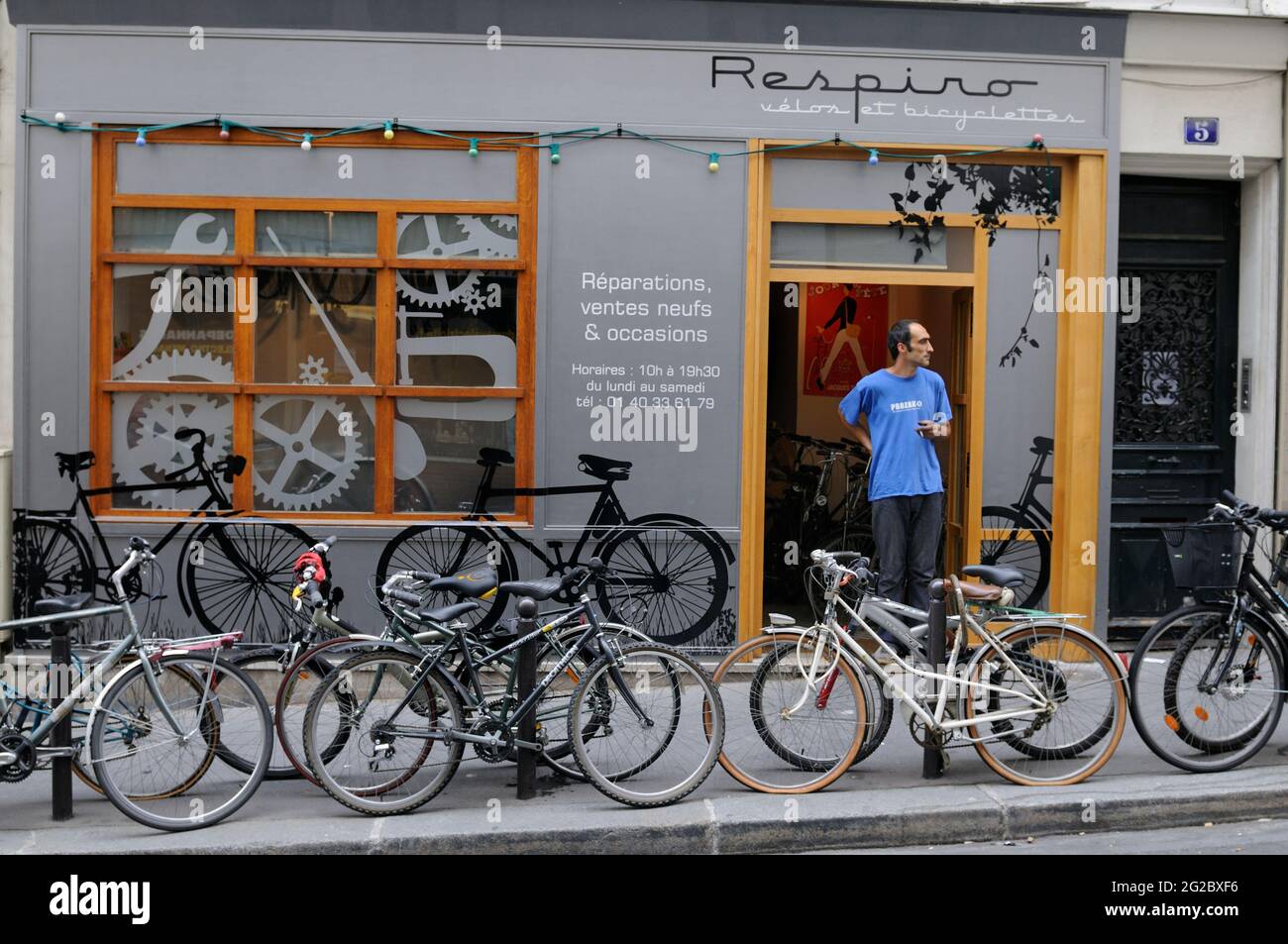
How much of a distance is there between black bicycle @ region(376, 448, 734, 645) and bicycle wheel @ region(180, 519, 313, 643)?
1.99 ft

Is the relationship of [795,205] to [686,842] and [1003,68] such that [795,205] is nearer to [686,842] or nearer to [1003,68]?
[1003,68]

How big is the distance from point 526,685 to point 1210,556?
10.9 ft

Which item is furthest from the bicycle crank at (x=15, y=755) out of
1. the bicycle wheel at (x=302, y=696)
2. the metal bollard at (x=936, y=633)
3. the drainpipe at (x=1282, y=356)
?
the drainpipe at (x=1282, y=356)

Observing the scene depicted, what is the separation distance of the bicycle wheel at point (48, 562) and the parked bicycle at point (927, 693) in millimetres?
4368

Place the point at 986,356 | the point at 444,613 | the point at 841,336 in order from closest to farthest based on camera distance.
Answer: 1. the point at 444,613
2. the point at 986,356
3. the point at 841,336

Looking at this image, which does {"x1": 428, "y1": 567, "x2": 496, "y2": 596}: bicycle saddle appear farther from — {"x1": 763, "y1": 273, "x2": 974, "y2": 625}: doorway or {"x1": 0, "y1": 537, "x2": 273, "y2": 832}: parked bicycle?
{"x1": 763, "y1": 273, "x2": 974, "y2": 625}: doorway

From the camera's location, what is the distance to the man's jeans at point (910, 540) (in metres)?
7.38

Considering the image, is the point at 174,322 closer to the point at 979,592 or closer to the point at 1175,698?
the point at 979,592

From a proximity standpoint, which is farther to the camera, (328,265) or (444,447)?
(444,447)

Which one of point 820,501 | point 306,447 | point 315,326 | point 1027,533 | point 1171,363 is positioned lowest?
point 1027,533

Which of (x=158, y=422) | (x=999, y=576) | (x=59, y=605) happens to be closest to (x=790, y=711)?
(x=999, y=576)

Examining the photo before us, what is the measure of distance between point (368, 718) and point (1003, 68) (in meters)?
5.62

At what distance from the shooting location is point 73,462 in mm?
8086

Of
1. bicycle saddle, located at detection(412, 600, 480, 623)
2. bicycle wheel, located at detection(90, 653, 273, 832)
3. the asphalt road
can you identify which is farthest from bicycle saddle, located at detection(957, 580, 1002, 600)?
bicycle wheel, located at detection(90, 653, 273, 832)
